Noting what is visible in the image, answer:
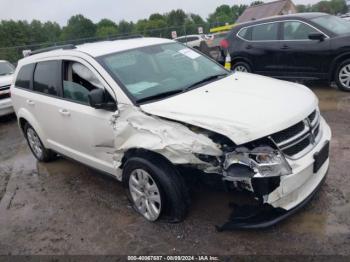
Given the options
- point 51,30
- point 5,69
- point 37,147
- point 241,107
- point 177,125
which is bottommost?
point 51,30

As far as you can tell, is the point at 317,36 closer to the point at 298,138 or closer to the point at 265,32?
the point at 265,32

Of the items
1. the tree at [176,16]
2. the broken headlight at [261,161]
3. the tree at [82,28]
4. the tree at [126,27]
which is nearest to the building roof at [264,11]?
the tree at [126,27]

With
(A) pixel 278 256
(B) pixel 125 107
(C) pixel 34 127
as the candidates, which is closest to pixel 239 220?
(A) pixel 278 256

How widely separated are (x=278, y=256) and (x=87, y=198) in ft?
7.91

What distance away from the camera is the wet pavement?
3.21m

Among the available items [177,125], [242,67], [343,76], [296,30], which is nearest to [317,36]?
[296,30]

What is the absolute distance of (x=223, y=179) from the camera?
2.94 meters

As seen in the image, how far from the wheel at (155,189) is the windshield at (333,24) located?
5.91 m

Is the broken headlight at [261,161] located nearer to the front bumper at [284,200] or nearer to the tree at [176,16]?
the front bumper at [284,200]

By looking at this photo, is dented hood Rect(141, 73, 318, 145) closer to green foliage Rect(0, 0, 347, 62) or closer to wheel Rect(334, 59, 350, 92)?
wheel Rect(334, 59, 350, 92)

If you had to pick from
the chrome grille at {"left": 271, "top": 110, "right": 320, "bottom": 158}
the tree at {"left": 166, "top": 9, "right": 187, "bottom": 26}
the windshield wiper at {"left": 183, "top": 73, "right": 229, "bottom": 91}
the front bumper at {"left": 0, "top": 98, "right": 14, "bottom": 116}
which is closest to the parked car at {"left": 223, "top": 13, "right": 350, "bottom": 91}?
the windshield wiper at {"left": 183, "top": 73, "right": 229, "bottom": 91}

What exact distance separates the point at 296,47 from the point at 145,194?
574cm

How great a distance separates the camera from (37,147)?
18.8 feet

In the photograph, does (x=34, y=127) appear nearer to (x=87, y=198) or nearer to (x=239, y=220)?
(x=87, y=198)
